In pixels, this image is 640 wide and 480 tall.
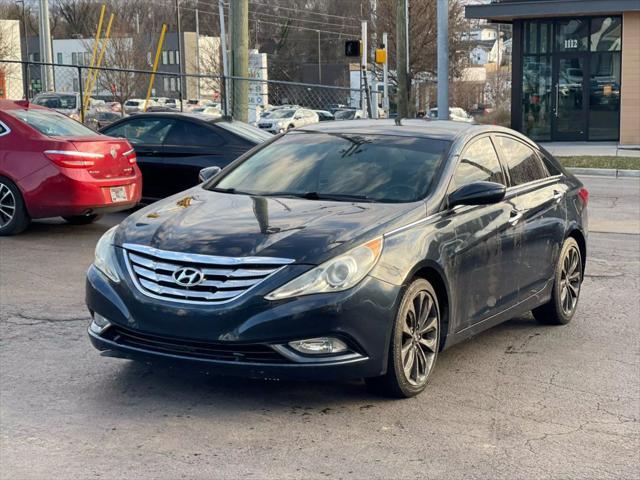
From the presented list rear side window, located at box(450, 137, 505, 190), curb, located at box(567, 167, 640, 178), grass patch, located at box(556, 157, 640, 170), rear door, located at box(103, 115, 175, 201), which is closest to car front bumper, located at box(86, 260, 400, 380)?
rear side window, located at box(450, 137, 505, 190)

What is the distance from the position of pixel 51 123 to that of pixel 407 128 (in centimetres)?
568

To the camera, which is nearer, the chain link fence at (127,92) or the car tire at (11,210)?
the car tire at (11,210)

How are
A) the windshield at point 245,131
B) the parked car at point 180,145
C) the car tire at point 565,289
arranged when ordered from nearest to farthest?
the car tire at point 565,289 < the parked car at point 180,145 < the windshield at point 245,131

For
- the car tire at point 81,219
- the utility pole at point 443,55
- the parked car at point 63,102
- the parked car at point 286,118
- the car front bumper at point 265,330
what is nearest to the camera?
the car front bumper at point 265,330

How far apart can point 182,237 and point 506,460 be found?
2.09m

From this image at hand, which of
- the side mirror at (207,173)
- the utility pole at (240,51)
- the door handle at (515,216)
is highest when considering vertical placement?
the utility pole at (240,51)

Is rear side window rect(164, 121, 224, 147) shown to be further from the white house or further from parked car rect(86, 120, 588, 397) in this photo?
the white house

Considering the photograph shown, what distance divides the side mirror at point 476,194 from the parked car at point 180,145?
6.45 meters

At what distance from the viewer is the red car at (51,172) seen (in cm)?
1053

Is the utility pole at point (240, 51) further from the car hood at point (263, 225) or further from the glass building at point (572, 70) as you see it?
the glass building at point (572, 70)

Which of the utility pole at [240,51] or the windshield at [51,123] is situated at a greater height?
the utility pole at [240,51]

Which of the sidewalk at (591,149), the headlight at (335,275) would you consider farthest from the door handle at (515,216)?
the sidewalk at (591,149)

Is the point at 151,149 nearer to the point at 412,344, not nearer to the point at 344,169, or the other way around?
the point at 344,169

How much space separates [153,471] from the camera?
14.4 feet
